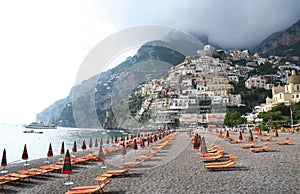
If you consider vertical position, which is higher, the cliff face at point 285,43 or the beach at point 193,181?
the cliff face at point 285,43

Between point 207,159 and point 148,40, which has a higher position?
point 148,40

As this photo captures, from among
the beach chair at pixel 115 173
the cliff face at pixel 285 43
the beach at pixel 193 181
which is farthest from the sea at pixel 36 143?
the cliff face at pixel 285 43

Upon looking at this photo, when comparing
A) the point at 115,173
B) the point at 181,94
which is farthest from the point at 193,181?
the point at 181,94

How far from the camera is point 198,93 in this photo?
3938cm

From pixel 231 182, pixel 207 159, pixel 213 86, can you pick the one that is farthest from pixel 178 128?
pixel 231 182

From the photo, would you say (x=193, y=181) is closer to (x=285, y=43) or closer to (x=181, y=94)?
(x=181, y=94)

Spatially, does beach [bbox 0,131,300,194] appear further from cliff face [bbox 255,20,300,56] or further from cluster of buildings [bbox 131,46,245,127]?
cliff face [bbox 255,20,300,56]

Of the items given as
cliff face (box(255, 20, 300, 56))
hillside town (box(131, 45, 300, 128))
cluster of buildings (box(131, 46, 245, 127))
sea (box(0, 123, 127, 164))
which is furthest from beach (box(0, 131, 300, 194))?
cliff face (box(255, 20, 300, 56))

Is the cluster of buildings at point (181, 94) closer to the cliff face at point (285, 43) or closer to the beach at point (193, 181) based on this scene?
the beach at point (193, 181)

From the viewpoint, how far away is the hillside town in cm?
2635

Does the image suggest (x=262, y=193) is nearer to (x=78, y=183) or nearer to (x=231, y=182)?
(x=231, y=182)

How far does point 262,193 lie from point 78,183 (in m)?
4.43

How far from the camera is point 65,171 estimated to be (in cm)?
587

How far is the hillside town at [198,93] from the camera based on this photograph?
26.3 meters
